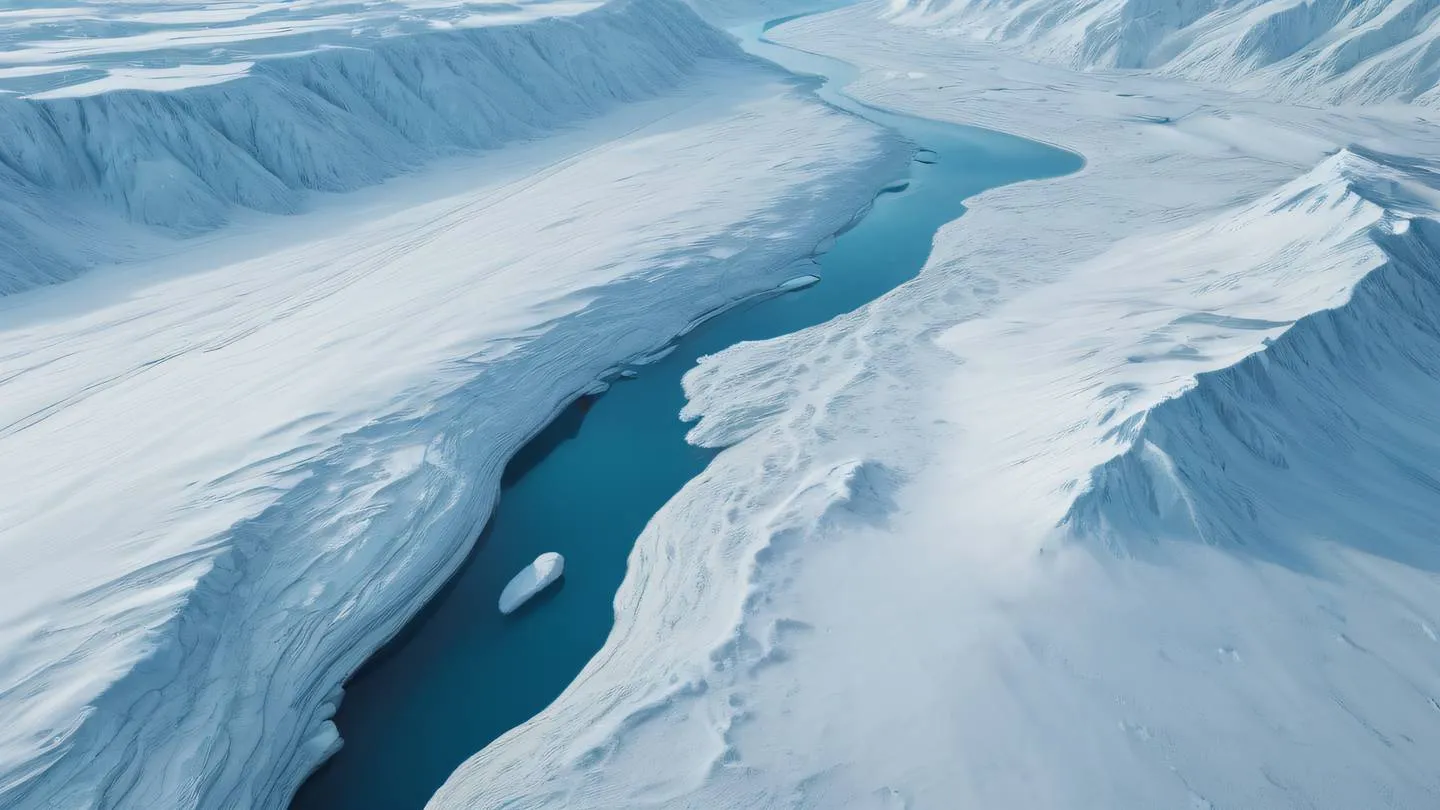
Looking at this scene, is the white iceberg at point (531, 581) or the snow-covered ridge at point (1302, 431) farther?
the white iceberg at point (531, 581)

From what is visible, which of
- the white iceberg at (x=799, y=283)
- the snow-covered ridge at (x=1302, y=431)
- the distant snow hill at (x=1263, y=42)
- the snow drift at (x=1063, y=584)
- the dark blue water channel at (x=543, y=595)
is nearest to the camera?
the snow drift at (x=1063, y=584)

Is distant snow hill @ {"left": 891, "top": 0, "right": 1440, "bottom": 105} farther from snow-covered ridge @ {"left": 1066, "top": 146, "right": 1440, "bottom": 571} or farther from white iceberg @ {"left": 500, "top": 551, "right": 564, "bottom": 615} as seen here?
white iceberg @ {"left": 500, "top": 551, "right": 564, "bottom": 615}

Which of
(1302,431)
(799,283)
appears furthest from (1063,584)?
(799,283)

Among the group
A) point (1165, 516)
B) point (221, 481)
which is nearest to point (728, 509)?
point (1165, 516)

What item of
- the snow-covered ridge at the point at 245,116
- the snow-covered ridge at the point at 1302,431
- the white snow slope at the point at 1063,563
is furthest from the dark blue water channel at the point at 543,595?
the snow-covered ridge at the point at 245,116

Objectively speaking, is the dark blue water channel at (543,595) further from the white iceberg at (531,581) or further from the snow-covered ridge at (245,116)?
the snow-covered ridge at (245,116)

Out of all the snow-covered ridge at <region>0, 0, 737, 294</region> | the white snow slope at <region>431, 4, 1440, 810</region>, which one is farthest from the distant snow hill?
the snow-covered ridge at <region>0, 0, 737, 294</region>
